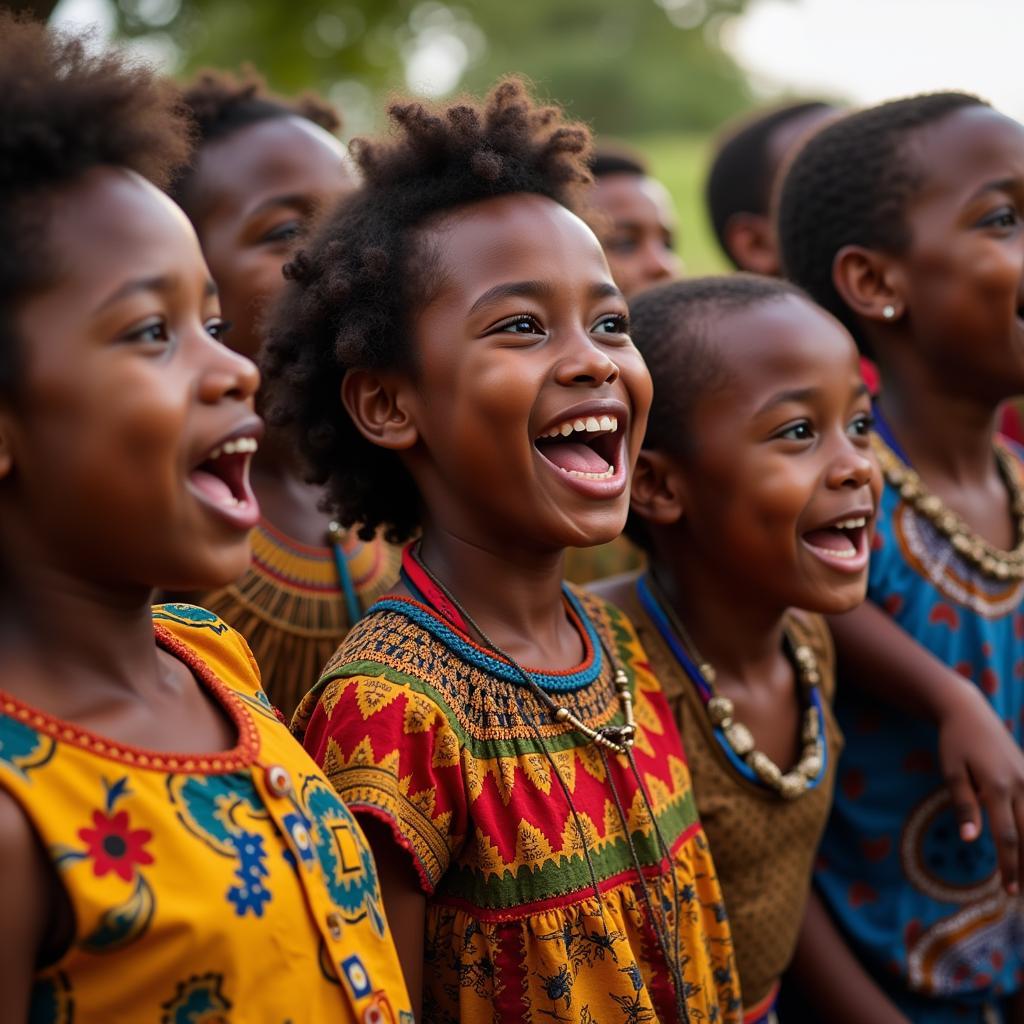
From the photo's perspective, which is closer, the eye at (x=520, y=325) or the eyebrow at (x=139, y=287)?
the eyebrow at (x=139, y=287)

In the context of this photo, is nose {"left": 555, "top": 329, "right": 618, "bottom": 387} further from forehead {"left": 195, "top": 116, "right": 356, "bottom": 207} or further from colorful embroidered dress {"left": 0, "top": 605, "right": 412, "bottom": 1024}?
forehead {"left": 195, "top": 116, "right": 356, "bottom": 207}

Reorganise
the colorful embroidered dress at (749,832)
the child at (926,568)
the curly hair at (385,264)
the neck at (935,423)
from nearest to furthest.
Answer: the curly hair at (385,264)
the colorful embroidered dress at (749,832)
the child at (926,568)
the neck at (935,423)

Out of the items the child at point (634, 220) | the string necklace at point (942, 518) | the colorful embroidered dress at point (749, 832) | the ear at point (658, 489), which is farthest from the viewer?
the child at point (634, 220)

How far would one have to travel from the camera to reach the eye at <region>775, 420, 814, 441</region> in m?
2.38

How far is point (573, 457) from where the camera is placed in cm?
202

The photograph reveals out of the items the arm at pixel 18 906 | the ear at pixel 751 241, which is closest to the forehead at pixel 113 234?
the arm at pixel 18 906

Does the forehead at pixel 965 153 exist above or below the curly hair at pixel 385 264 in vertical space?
above

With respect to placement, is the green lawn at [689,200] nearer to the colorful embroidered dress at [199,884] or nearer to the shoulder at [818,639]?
the shoulder at [818,639]

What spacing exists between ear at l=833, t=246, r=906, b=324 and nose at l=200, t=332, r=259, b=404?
1.85 meters

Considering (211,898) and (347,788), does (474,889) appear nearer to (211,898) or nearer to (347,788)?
(347,788)

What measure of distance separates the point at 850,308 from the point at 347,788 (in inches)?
72.1

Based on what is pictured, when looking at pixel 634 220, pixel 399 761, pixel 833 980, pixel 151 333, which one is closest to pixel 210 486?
pixel 151 333

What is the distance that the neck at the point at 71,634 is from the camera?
145 centimetres

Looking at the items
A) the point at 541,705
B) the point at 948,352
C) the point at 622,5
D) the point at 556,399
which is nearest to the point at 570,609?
the point at 541,705
